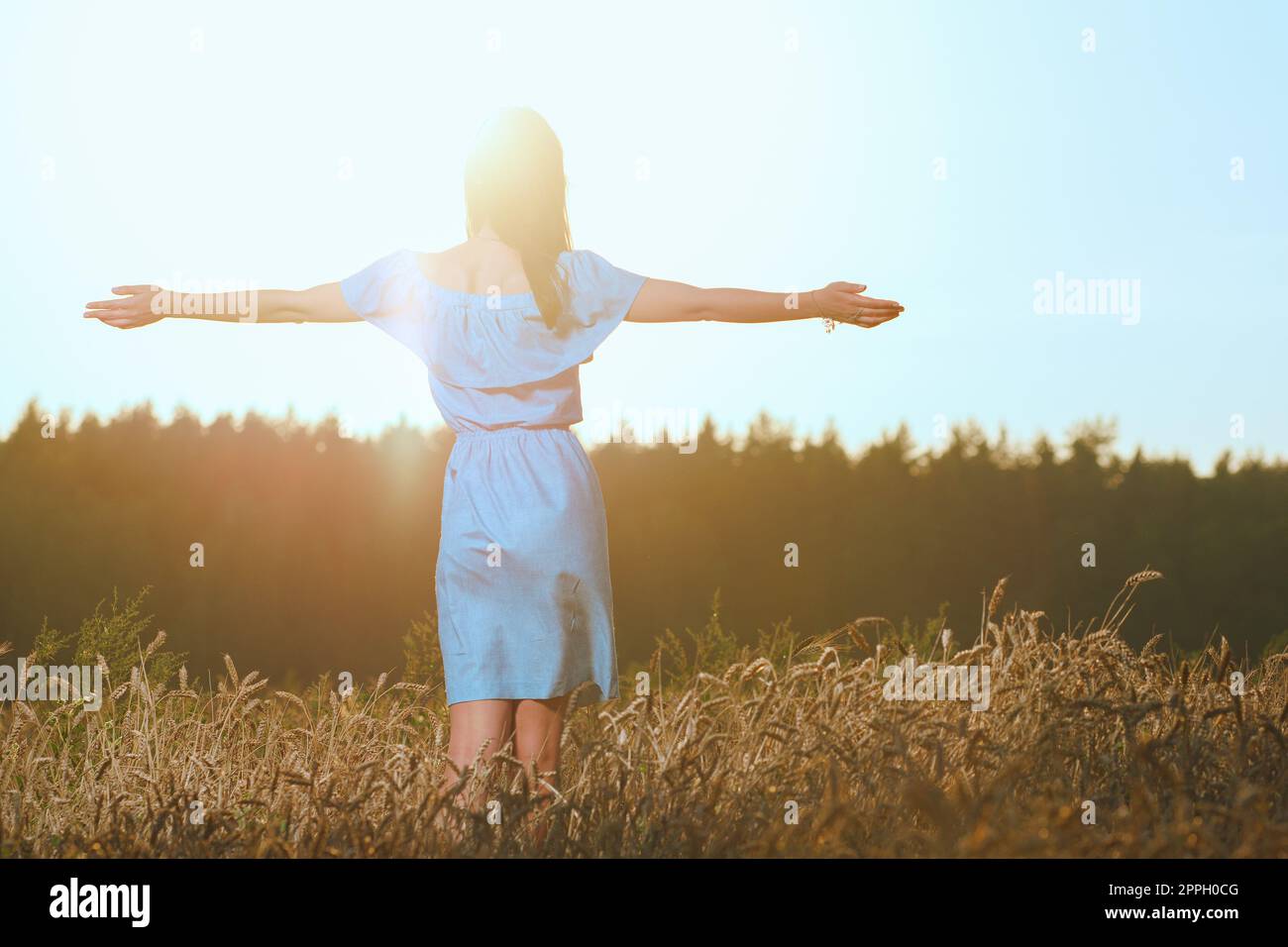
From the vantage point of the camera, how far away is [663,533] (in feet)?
38.4

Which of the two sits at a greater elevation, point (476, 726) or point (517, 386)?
point (517, 386)

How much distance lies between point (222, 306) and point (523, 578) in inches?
52.1

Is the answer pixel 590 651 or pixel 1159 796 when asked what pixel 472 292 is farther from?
pixel 1159 796

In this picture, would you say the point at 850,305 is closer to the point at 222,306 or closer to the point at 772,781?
the point at 772,781

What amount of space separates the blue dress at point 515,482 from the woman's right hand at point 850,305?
608 millimetres

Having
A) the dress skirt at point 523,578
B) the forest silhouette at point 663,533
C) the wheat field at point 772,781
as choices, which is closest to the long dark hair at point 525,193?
the dress skirt at point 523,578

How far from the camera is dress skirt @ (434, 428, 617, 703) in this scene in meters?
3.78

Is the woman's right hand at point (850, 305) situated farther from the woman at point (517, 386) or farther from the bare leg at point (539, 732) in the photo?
the bare leg at point (539, 732)

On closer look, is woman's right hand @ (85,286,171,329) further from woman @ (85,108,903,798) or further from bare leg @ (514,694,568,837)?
bare leg @ (514,694,568,837)

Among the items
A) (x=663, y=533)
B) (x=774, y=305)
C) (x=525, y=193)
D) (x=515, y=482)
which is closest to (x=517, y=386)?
(x=515, y=482)

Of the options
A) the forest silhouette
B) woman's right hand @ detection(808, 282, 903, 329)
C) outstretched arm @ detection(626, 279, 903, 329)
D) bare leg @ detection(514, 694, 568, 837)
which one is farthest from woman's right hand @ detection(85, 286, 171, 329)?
the forest silhouette

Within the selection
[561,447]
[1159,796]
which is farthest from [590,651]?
[1159,796]

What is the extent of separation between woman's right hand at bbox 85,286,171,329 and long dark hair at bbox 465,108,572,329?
111 centimetres

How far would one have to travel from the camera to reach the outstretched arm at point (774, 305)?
3928mm
